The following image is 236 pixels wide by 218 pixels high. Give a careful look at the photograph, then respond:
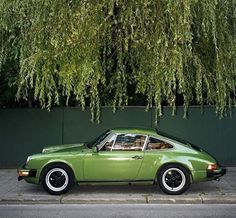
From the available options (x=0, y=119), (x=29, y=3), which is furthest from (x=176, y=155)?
(x=0, y=119)

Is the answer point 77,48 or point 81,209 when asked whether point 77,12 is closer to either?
point 77,48

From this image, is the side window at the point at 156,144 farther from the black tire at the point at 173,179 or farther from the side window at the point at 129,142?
the black tire at the point at 173,179

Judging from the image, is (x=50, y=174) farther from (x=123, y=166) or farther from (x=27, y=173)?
(x=123, y=166)

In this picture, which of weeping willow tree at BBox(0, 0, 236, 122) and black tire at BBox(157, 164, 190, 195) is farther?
black tire at BBox(157, 164, 190, 195)

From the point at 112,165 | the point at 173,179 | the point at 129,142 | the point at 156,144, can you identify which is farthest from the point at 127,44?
the point at 173,179

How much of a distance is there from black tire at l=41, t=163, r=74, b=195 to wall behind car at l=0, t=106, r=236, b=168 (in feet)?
13.7

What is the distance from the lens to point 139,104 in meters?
15.1

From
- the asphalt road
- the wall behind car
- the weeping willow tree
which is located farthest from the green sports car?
the wall behind car

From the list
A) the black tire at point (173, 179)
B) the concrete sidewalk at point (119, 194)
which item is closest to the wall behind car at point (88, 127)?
the concrete sidewalk at point (119, 194)

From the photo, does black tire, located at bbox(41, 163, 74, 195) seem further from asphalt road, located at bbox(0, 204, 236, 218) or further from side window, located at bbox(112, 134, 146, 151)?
side window, located at bbox(112, 134, 146, 151)

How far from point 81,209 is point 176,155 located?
2408 mm

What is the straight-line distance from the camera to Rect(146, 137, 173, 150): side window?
1024 centimetres

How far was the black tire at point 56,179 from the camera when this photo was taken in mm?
10141

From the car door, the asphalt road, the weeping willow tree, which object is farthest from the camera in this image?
the car door
